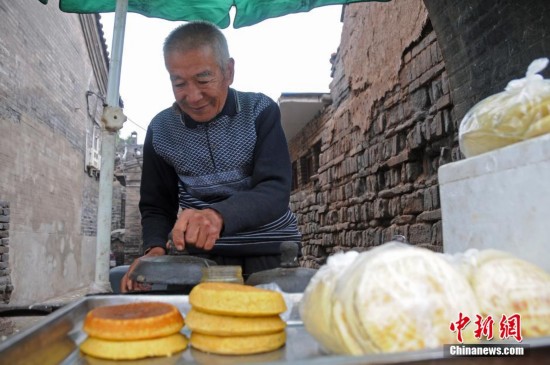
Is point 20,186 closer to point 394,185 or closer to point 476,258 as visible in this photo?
point 394,185

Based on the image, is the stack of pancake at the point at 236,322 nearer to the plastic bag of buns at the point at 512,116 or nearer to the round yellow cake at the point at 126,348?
the round yellow cake at the point at 126,348

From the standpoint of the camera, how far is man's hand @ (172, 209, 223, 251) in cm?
148

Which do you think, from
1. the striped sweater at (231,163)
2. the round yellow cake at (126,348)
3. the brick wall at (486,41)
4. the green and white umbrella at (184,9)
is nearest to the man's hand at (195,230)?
the striped sweater at (231,163)

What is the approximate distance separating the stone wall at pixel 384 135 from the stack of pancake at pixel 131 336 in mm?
3221

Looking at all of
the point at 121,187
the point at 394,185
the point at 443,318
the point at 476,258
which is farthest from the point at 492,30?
the point at 121,187

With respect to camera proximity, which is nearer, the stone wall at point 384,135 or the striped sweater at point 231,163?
the striped sweater at point 231,163

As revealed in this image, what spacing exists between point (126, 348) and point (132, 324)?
0.15 feet

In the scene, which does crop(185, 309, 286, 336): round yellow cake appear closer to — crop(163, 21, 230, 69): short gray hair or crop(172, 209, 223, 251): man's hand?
crop(172, 209, 223, 251): man's hand

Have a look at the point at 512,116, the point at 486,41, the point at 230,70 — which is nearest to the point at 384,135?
the point at 486,41

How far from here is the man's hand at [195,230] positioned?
148 cm

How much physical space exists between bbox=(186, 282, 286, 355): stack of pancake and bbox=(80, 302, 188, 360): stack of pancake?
5 centimetres

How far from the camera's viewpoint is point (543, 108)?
99cm

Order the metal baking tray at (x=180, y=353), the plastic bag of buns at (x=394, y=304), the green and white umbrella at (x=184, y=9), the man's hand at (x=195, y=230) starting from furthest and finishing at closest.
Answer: the green and white umbrella at (x=184, y=9)
the man's hand at (x=195, y=230)
the plastic bag of buns at (x=394, y=304)
the metal baking tray at (x=180, y=353)

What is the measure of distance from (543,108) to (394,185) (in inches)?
154
